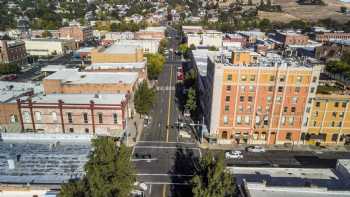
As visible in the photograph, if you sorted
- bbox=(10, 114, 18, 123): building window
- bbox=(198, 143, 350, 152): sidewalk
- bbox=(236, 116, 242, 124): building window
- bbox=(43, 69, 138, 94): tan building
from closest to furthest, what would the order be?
bbox=(10, 114, 18, 123): building window < bbox=(198, 143, 350, 152): sidewalk < bbox=(236, 116, 242, 124): building window < bbox=(43, 69, 138, 94): tan building

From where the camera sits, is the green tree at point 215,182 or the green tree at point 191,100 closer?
the green tree at point 215,182

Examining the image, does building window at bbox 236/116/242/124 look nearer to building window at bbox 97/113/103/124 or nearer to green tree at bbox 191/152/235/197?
green tree at bbox 191/152/235/197

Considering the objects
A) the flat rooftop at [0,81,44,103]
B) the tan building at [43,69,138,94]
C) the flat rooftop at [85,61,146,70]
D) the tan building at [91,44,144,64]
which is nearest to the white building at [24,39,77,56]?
the tan building at [91,44,144,64]

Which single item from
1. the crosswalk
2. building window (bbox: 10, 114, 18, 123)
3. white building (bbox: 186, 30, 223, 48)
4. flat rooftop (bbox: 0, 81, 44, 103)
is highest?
white building (bbox: 186, 30, 223, 48)

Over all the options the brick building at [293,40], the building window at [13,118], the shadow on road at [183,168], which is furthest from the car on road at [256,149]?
the brick building at [293,40]

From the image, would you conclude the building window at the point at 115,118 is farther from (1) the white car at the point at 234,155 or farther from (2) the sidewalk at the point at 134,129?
(1) the white car at the point at 234,155

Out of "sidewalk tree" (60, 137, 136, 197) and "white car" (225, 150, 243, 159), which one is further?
"white car" (225, 150, 243, 159)

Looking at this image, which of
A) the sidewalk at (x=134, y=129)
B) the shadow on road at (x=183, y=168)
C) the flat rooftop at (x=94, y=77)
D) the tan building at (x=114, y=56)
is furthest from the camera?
the tan building at (x=114, y=56)
